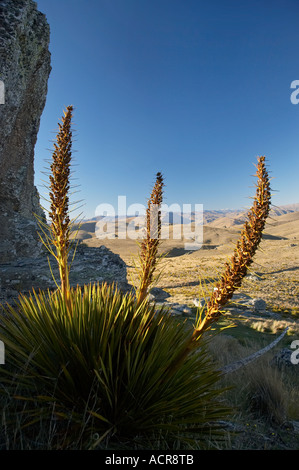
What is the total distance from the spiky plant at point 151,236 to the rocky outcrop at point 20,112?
19.8ft

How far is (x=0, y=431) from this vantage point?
1.59 meters

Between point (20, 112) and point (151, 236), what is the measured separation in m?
8.28

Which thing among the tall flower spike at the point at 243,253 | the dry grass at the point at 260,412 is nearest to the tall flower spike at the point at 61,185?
the tall flower spike at the point at 243,253

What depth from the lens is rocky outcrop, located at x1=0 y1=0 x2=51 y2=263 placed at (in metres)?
6.14

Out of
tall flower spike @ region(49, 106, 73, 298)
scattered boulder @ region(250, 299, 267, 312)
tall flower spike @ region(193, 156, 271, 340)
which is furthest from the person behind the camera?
scattered boulder @ region(250, 299, 267, 312)

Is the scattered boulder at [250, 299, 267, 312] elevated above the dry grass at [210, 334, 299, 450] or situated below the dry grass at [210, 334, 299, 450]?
below

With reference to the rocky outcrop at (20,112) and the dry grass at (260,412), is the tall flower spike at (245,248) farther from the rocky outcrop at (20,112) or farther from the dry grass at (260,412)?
the rocky outcrop at (20,112)

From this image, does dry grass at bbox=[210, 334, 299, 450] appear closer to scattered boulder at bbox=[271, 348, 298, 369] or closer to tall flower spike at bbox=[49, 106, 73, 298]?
scattered boulder at bbox=[271, 348, 298, 369]

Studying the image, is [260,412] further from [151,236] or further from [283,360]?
[283,360]

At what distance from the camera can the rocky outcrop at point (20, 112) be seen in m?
6.14

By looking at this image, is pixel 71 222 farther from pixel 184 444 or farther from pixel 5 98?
pixel 5 98

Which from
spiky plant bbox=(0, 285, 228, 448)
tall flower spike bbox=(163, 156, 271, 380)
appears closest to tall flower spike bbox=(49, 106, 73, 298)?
spiky plant bbox=(0, 285, 228, 448)

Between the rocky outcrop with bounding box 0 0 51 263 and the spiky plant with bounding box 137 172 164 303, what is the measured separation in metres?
6.05

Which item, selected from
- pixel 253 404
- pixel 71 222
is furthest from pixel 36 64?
pixel 253 404
